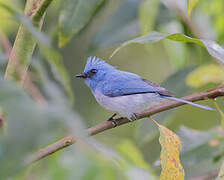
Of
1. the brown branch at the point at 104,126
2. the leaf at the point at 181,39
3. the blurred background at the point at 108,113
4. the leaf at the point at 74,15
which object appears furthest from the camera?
the leaf at the point at 74,15

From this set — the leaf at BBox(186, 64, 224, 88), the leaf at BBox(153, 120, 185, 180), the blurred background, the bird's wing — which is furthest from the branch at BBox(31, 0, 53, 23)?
the bird's wing

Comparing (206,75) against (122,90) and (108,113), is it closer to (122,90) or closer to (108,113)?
(122,90)

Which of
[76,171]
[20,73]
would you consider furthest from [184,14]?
[76,171]

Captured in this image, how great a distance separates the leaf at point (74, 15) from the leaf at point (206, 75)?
100 centimetres

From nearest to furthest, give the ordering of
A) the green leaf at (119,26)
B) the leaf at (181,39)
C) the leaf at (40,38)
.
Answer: the leaf at (40,38) < the leaf at (181,39) < the green leaf at (119,26)

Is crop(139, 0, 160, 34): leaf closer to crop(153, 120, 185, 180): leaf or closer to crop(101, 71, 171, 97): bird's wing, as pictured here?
crop(101, 71, 171, 97): bird's wing

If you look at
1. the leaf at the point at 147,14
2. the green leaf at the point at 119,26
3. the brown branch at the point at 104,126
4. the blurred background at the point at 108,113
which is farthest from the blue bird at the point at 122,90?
the brown branch at the point at 104,126

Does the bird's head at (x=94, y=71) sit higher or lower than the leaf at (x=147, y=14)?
lower

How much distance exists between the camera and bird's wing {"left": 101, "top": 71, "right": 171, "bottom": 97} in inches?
132

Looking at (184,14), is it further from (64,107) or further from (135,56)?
(135,56)

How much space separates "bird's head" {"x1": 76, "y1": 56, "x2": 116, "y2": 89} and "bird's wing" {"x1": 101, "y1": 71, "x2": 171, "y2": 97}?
0.14m

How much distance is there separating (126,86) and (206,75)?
871mm

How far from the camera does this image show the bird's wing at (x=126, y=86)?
11.0 ft

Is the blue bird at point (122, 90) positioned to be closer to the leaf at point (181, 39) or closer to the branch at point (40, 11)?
the leaf at point (181, 39)
